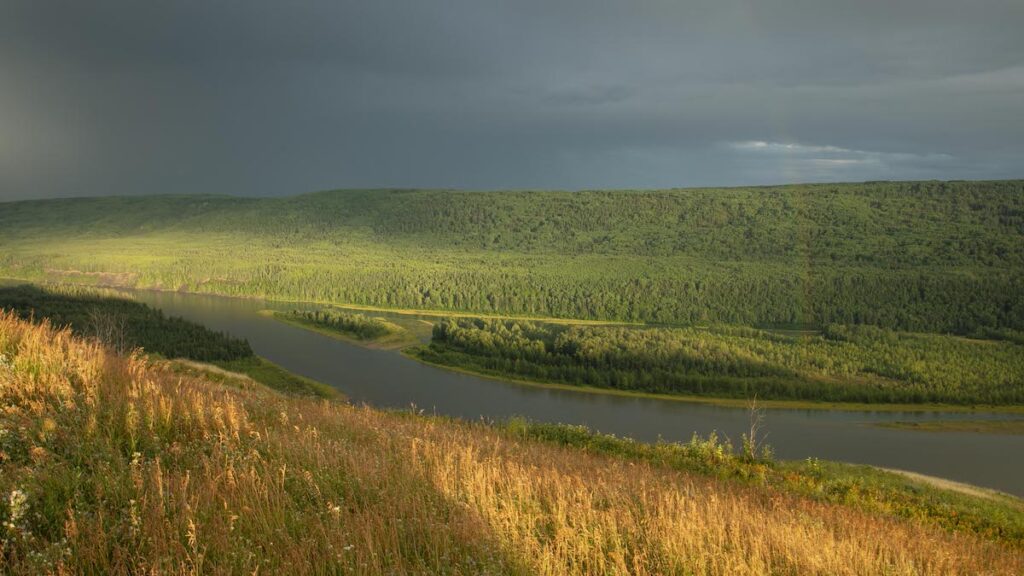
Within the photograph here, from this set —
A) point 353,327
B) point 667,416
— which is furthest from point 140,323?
point 667,416

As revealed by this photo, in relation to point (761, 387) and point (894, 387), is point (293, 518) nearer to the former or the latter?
point (761, 387)

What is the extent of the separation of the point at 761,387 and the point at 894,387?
1568 centimetres

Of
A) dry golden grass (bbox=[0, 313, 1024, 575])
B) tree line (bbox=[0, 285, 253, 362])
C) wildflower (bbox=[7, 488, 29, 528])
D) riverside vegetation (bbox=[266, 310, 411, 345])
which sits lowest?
riverside vegetation (bbox=[266, 310, 411, 345])

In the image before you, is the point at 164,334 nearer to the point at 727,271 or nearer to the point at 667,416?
the point at 667,416

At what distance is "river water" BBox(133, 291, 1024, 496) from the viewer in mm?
47344

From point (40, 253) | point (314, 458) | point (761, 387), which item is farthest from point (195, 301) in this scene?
point (314, 458)

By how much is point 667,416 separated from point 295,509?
2202 inches

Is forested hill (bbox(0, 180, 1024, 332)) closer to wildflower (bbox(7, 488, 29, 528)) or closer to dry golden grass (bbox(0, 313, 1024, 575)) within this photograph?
dry golden grass (bbox(0, 313, 1024, 575))

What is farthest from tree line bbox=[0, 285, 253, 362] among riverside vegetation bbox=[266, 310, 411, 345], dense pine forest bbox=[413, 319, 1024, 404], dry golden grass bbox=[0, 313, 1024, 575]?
dry golden grass bbox=[0, 313, 1024, 575]

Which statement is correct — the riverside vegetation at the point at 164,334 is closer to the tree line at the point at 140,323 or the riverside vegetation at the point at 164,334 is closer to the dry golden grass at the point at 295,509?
the tree line at the point at 140,323

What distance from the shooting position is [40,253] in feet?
567

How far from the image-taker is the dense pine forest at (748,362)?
2630 inches

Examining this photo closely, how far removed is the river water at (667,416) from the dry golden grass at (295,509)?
113ft

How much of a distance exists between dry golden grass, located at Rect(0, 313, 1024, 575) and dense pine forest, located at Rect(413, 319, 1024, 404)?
6324 cm
